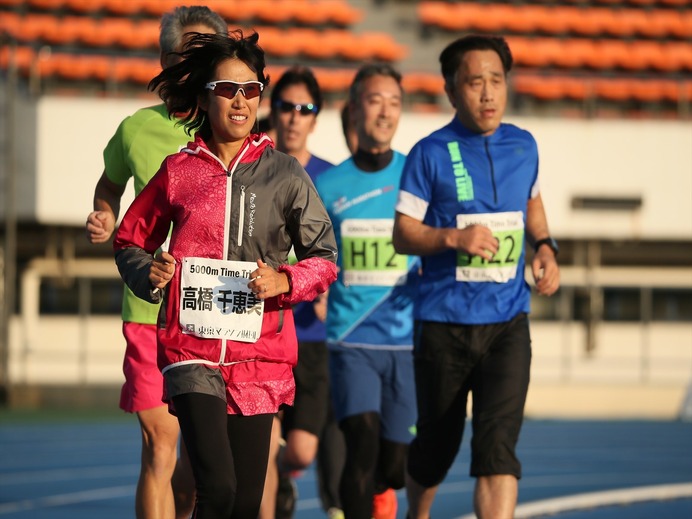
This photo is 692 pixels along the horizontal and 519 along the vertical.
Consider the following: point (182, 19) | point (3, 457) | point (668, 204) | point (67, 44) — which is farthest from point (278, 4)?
point (182, 19)

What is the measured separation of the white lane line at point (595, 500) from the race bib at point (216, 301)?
3.66m

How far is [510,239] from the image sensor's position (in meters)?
5.69

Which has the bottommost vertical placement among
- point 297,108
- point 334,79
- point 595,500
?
point 595,500

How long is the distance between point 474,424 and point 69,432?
10.3 meters

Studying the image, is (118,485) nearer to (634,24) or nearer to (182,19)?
(182,19)

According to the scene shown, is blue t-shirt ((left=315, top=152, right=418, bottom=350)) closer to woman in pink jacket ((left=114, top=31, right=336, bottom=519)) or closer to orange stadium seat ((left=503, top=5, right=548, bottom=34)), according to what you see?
woman in pink jacket ((left=114, top=31, right=336, bottom=519))

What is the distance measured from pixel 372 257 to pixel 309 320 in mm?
785

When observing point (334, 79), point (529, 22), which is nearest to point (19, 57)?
point (334, 79)

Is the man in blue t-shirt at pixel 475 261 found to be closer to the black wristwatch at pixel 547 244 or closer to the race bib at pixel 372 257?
the black wristwatch at pixel 547 244

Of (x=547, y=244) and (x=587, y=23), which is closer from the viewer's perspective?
(x=547, y=244)

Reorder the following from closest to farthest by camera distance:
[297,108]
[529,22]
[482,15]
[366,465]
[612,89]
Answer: [366,465] < [297,108] < [612,89] < [482,15] < [529,22]

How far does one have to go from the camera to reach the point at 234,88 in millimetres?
4555

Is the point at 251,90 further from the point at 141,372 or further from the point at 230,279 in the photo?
the point at 141,372

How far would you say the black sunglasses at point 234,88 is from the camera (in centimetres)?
454
